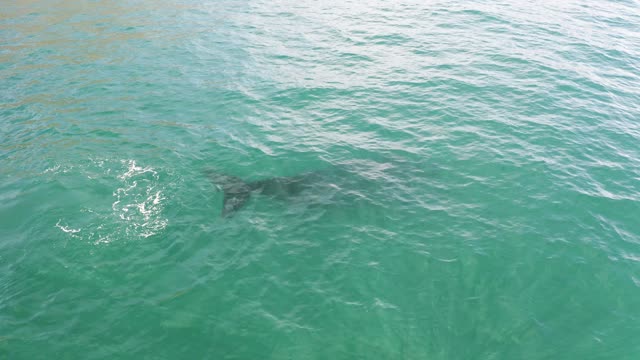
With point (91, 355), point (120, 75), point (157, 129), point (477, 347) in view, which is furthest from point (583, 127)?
point (120, 75)

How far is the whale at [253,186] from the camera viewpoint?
22.9 m

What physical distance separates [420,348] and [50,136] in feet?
86.6

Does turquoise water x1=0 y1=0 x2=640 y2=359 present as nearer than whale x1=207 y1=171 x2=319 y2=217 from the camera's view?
Yes

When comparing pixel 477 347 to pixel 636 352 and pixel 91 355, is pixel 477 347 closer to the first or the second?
pixel 636 352

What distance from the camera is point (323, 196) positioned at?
929 inches

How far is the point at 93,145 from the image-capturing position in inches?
1051

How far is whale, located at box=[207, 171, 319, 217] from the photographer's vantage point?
75.3 feet

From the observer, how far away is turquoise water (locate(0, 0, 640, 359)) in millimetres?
16625

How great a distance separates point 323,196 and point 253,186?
161 inches

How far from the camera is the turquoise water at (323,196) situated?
16.6 metres

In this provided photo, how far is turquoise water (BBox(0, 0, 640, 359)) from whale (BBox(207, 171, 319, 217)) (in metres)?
0.52

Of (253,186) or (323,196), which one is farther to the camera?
(253,186)

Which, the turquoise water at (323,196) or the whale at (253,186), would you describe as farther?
the whale at (253,186)

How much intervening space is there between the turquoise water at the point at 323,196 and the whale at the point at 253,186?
52cm
